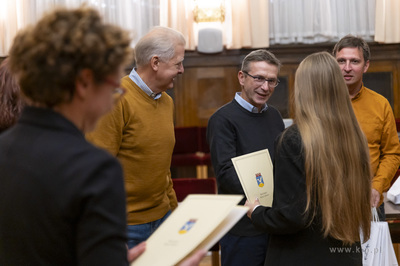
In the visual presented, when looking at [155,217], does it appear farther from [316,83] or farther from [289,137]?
[316,83]

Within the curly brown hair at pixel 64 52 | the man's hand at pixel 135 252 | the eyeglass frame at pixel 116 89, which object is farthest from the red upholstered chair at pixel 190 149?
the curly brown hair at pixel 64 52

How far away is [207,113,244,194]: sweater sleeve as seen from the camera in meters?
2.93

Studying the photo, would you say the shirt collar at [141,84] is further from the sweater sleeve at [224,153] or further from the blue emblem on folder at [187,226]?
the blue emblem on folder at [187,226]

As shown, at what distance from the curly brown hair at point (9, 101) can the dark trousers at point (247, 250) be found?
1.45 meters

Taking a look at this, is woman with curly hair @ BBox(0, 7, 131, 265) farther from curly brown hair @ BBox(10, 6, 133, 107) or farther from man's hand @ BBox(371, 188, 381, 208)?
man's hand @ BBox(371, 188, 381, 208)

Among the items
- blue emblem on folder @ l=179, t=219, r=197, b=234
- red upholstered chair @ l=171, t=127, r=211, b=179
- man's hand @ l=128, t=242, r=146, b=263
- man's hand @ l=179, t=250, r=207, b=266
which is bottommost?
red upholstered chair @ l=171, t=127, r=211, b=179

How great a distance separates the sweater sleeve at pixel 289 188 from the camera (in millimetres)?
2107

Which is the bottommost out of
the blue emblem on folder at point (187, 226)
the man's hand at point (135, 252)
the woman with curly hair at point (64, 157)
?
the man's hand at point (135, 252)

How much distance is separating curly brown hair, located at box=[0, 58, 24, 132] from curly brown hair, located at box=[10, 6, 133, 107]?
3.65 feet

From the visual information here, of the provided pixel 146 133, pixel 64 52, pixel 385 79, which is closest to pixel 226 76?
pixel 385 79

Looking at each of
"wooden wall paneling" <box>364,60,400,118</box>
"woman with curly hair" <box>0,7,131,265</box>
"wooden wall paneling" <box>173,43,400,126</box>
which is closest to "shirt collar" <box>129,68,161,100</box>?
"woman with curly hair" <box>0,7,131,265</box>

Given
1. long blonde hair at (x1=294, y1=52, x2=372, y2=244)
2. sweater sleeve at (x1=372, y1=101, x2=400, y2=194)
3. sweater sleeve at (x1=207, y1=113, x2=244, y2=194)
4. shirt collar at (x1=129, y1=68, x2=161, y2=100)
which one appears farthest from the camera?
sweater sleeve at (x1=372, y1=101, x2=400, y2=194)

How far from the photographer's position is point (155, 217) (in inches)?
105

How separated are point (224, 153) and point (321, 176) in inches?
38.2
